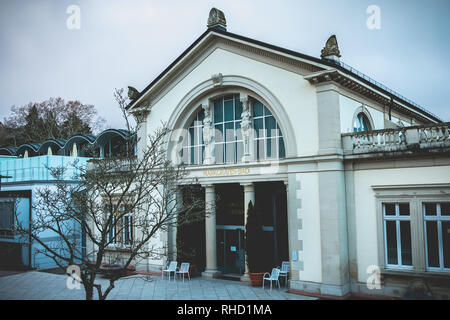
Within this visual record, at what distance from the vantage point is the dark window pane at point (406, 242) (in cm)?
1426

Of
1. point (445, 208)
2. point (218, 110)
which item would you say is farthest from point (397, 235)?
point (218, 110)

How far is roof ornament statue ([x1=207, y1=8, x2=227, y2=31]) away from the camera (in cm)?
1928

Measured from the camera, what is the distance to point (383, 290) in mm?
14484

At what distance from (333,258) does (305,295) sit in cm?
191

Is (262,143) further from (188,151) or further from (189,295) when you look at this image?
(189,295)

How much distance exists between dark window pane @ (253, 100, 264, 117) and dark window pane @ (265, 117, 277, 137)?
489mm

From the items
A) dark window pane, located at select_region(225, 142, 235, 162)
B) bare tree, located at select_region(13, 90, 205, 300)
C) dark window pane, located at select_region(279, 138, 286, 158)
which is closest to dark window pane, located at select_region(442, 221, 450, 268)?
dark window pane, located at select_region(279, 138, 286, 158)

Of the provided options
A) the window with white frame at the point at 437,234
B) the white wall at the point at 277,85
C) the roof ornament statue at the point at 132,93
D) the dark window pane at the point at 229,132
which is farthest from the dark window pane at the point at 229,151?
the window with white frame at the point at 437,234

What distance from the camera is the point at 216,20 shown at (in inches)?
760

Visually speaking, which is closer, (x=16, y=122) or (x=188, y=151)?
(x=188, y=151)

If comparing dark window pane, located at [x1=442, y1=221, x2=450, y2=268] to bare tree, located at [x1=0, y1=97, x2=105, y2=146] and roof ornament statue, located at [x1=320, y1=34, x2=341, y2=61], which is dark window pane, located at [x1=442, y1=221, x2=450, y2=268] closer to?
roof ornament statue, located at [x1=320, y1=34, x2=341, y2=61]

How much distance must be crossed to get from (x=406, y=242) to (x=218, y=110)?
10.7 metres
